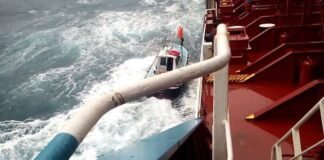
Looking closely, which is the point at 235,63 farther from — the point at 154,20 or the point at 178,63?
the point at 154,20

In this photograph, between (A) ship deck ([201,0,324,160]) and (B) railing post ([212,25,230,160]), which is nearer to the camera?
(B) railing post ([212,25,230,160])

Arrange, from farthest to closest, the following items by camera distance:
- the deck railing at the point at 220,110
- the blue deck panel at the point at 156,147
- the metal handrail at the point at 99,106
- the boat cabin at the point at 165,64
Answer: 1. the boat cabin at the point at 165,64
2. the blue deck panel at the point at 156,147
3. the deck railing at the point at 220,110
4. the metal handrail at the point at 99,106

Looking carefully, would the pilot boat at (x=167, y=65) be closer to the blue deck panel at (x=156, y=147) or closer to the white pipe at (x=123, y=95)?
the blue deck panel at (x=156, y=147)

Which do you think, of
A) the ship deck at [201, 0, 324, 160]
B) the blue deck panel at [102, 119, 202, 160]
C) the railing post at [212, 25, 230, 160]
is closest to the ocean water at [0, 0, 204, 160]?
the ship deck at [201, 0, 324, 160]

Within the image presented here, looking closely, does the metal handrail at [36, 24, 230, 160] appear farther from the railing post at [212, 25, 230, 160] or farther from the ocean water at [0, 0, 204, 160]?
the ocean water at [0, 0, 204, 160]

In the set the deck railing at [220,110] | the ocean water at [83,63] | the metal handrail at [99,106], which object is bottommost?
the ocean water at [83,63]

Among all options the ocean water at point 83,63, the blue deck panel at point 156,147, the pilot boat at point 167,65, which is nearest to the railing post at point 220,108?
the blue deck panel at point 156,147

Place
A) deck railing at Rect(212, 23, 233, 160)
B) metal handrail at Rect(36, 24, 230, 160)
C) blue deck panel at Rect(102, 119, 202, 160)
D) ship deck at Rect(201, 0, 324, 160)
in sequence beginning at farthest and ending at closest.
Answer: ship deck at Rect(201, 0, 324, 160) → blue deck panel at Rect(102, 119, 202, 160) → deck railing at Rect(212, 23, 233, 160) → metal handrail at Rect(36, 24, 230, 160)
